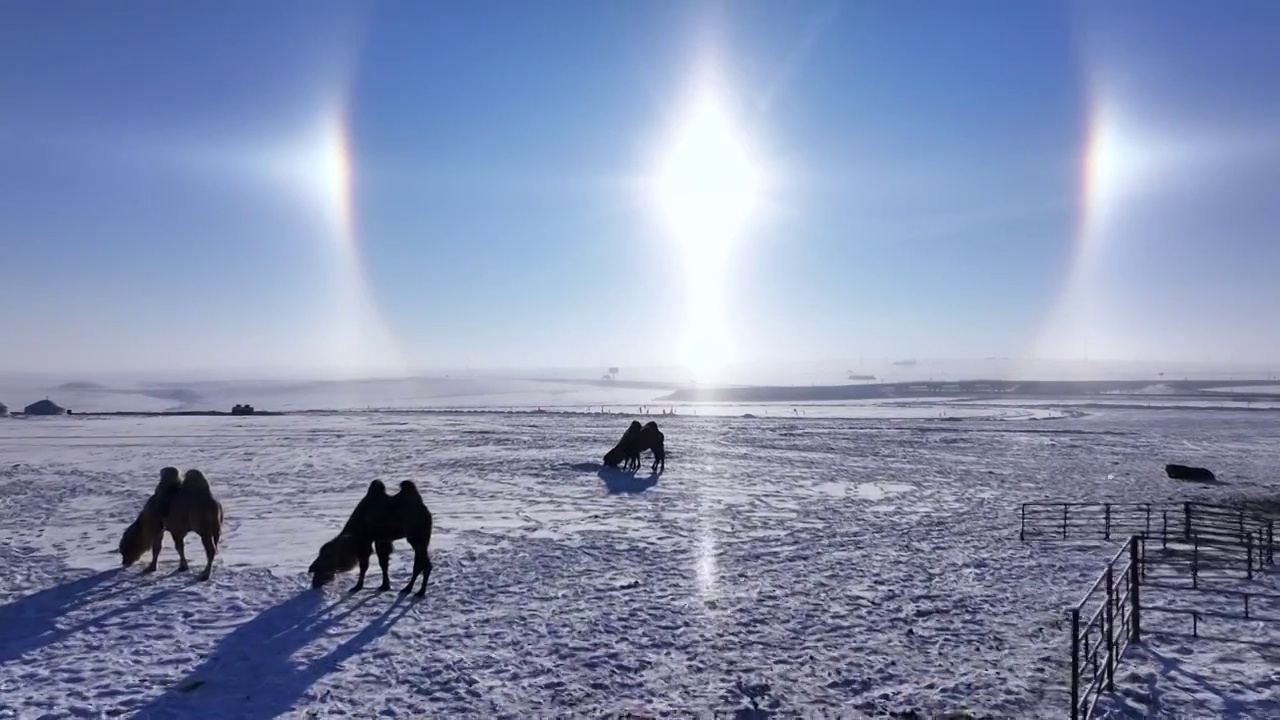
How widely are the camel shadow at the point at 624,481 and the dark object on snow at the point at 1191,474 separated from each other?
17225mm

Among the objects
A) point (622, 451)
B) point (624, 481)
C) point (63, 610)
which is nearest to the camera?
point (63, 610)

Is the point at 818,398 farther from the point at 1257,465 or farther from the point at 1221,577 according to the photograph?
the point at 1221,577

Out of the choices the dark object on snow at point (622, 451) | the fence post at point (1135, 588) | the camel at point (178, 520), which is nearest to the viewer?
the fence post at point (1135, 588)

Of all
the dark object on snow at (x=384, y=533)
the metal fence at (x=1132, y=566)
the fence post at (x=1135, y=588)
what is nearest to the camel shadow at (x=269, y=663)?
the dark object on snow at (x=384, y=533)

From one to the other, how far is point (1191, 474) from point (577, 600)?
78.8ft

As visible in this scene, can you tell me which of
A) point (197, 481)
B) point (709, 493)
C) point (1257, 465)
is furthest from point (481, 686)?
point (1257, 465)

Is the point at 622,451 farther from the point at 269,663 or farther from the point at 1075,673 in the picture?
the point at 1075,673

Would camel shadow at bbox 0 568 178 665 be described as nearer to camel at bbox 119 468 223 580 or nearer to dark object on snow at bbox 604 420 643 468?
camel at bbox 119 468 223 580

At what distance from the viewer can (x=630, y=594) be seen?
11.4m

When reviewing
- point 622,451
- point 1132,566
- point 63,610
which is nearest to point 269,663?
point 63,610

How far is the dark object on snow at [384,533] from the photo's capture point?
11.4 m

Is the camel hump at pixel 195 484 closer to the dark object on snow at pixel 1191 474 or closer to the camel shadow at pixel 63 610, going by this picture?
the camel shadow at pixel 63 610

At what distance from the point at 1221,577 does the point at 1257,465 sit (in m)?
22.6

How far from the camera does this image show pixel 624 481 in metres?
23.2
